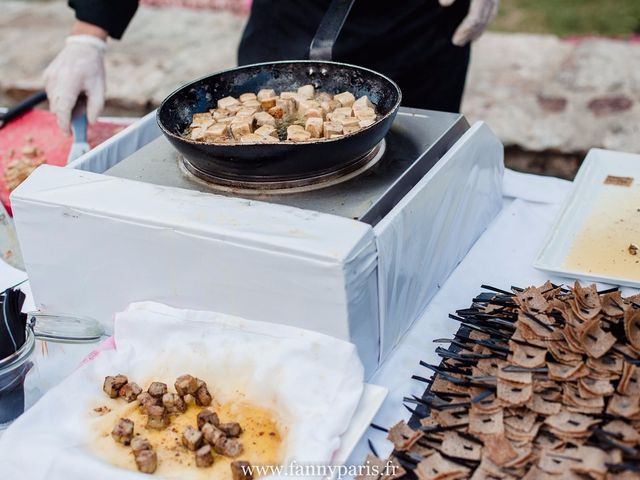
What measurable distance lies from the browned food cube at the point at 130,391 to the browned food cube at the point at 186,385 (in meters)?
0.07

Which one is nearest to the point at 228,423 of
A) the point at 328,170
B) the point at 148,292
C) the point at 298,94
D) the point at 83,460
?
the point at 83,460

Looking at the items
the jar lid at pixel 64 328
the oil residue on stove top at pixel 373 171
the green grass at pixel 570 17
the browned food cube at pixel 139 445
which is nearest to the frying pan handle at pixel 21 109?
the oil residue on stove top at pixel 373 171

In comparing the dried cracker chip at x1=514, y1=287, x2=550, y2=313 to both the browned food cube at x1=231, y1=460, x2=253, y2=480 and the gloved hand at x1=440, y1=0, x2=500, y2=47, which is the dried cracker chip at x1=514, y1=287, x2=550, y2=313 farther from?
the gloved hand at x1=440, y1=0, x2=500, y2=47

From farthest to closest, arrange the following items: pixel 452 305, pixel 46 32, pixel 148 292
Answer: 1. pixel 46 32
2. pixel 452 305
3. pixel 148 292

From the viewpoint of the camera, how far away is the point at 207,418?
116 cm

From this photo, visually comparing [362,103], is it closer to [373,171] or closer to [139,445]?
[373,171]

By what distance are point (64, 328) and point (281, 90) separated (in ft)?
2.41

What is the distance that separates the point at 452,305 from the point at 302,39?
106 cm

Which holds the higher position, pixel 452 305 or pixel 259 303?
pixel 259 303

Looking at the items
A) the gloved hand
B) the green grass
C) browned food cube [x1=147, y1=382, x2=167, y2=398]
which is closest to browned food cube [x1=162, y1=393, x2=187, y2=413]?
browned food cube [x1=147, y1=382, x2=167, y2=398]

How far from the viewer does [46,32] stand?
208 inches

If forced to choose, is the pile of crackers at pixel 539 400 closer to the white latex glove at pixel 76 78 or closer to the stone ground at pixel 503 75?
the white latex glove at pixel 76 78

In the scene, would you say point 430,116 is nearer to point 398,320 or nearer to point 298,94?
point 298,94

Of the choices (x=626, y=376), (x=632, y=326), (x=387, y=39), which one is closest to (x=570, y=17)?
(x=387, y=39)
